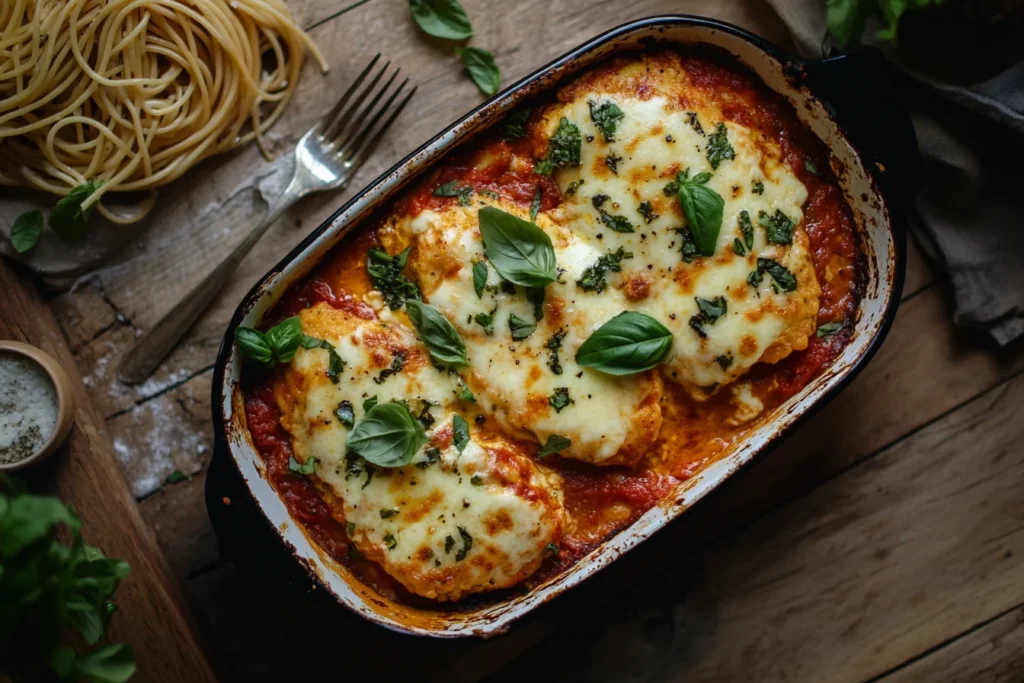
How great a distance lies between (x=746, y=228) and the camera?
2377 mm

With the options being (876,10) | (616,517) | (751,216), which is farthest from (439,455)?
(876,10)

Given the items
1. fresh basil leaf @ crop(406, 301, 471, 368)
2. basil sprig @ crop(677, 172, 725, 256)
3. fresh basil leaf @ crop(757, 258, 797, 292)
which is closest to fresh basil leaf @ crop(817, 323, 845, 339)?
fresh basil leaf @ crop(757, 258, 797, 292)

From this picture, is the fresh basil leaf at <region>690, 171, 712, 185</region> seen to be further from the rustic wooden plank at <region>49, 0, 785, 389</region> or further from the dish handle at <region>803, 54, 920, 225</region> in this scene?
the rustic wooden plank at <region>49, 0, 785, 389</region>

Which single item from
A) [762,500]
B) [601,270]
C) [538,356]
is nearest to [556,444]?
[538,356]

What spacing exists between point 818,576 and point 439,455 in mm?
1473

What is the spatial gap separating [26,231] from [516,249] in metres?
1.65

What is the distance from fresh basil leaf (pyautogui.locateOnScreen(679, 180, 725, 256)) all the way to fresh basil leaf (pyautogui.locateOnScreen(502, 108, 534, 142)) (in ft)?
1.79

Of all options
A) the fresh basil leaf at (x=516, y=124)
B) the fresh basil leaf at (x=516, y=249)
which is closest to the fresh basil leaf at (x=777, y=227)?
the fresh basil leaf at (x=516, y=249)

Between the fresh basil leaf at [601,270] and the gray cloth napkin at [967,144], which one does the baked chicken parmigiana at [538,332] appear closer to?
the fresh basil leaf at [601,270]

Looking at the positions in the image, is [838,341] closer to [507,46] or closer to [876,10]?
[876,10]

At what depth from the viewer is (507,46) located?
9.25 feet

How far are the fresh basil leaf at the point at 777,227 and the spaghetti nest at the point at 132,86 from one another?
1584 millimetres

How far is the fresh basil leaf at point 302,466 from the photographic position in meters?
2.39

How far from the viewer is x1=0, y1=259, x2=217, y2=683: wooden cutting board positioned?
8.13ft
